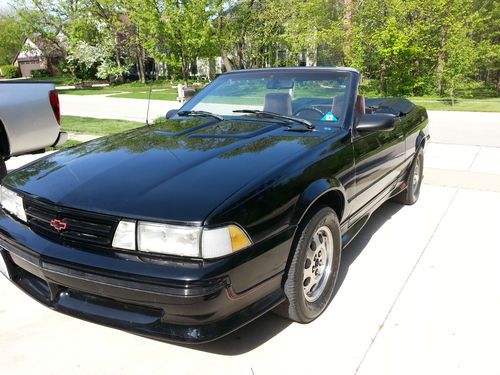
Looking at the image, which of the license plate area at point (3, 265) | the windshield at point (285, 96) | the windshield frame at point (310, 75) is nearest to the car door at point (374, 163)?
the windshield frame at point (310, 75)

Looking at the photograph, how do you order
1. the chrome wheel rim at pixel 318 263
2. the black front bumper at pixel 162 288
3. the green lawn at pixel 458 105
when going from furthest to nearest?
the green lawn at pixel 458 105
the chrome wheel rim at pixel 318 263
the black front bumper at pixel 162 288

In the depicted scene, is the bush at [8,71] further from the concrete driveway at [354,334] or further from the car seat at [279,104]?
the car seat at [279,104]

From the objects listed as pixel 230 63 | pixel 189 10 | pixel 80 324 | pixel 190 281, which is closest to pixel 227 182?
pixel 190 281

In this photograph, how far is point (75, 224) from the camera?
88.4 inches

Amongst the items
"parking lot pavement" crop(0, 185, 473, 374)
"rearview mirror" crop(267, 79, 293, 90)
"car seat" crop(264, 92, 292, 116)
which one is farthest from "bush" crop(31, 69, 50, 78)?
"parking lot pavement" crop(0, 185, 473, 374)

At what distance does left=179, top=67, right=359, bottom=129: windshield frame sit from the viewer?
131 inches

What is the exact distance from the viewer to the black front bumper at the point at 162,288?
1997mm

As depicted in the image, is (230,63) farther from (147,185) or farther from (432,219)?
(147,185)

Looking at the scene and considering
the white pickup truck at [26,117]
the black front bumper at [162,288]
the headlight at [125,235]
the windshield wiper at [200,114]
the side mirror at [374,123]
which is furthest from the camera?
the white pickup truck at [26,117]

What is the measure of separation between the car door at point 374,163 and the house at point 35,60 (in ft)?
164

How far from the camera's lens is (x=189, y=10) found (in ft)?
77.4

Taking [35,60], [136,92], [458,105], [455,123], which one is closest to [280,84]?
[455,123]

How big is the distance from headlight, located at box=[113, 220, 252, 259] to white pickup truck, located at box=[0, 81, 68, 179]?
3.76 metres

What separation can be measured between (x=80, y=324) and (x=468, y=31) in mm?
19066
